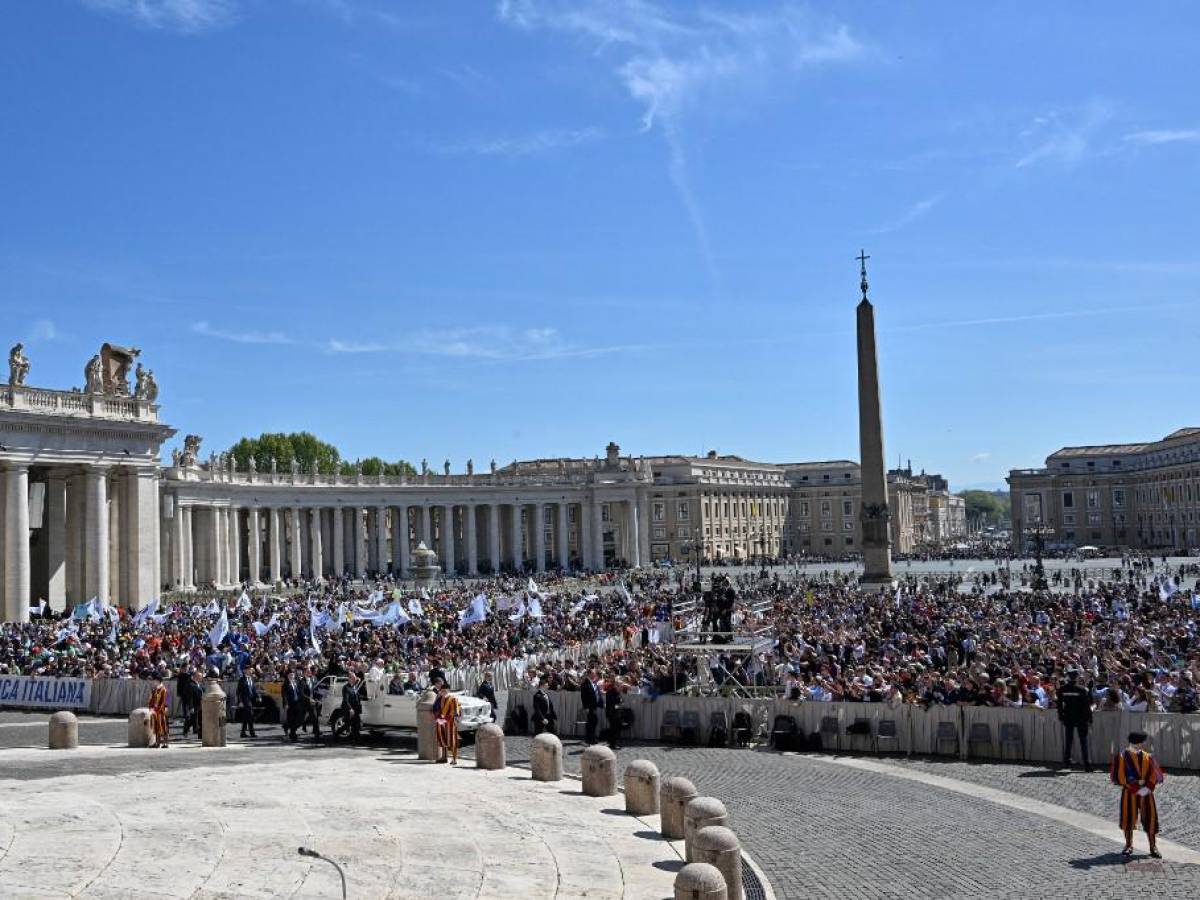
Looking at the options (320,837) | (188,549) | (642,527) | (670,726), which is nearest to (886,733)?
(670,726)

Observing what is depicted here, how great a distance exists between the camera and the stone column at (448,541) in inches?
4375

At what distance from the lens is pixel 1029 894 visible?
12.5m

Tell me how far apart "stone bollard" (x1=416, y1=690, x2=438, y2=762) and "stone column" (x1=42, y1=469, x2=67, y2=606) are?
35.1 metres

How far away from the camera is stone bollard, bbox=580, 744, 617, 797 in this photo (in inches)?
700

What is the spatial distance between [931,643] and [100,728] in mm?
20433

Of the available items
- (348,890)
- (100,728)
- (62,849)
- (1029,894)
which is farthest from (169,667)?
(1029,894)

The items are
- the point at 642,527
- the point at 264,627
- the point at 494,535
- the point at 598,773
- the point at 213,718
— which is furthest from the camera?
the point at 642,527

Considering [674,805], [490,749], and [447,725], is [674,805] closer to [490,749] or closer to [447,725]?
[490,749]

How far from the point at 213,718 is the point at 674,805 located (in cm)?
1199

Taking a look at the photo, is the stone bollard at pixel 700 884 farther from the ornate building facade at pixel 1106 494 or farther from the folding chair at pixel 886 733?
the ornate building facade at pixel 1106 494

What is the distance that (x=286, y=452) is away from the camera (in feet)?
442

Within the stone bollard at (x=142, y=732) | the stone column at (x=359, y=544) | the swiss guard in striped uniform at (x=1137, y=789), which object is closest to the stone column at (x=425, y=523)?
the stone column at (x=359, y=544)

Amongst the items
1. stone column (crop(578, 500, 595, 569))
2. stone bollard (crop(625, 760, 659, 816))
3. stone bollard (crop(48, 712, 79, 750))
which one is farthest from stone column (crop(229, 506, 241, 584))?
stone bollard (crop(625, 760, 659, 816))

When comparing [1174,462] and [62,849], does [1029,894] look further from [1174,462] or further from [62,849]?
[1174,462]
